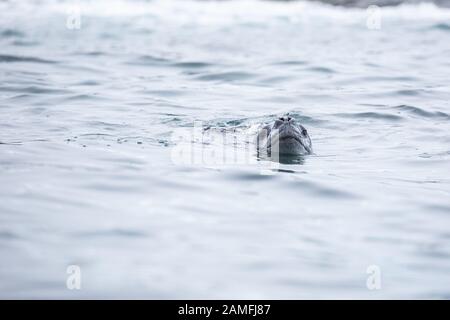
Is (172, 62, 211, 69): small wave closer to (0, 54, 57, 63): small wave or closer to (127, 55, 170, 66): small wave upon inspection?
(127, 55, 170, 66): small wave

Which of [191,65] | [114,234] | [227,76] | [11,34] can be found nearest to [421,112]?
[227,76]

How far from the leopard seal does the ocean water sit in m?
0.26

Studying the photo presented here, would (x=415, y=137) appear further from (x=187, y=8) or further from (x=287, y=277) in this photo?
(x=187, y=8)

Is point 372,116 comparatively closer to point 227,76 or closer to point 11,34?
point 227,76

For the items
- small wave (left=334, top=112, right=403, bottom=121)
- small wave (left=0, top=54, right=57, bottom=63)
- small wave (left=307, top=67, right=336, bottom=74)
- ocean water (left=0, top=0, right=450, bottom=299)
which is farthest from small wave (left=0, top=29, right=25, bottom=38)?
small wave (left=334, top=112, right=403, bottom=121)

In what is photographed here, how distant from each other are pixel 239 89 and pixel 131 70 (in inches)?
102

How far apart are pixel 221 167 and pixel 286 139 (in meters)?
0.93

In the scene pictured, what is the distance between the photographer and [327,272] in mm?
6539

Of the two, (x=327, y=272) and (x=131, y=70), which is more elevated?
(x=131, y=70)

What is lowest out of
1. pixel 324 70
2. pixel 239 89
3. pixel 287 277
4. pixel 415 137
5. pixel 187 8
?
pixel 287 277

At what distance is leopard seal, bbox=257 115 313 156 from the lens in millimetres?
10188

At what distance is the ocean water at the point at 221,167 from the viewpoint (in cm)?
646

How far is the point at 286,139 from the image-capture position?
401 inches

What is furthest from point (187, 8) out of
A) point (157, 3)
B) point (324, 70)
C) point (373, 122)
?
point (373, 122)
